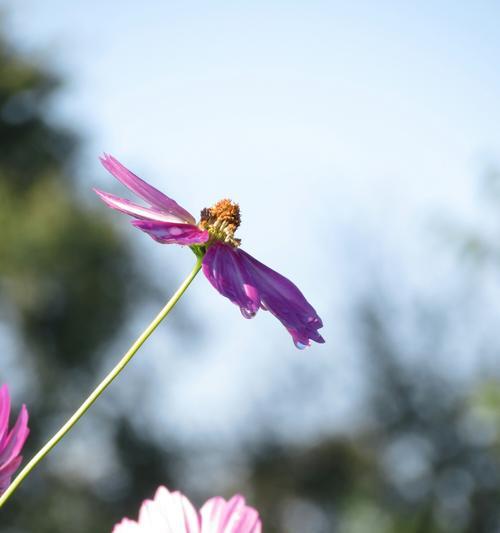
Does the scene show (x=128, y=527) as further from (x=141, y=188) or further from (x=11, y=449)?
(x=141, y=188)

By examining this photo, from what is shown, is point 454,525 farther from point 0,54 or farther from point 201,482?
point 0,54

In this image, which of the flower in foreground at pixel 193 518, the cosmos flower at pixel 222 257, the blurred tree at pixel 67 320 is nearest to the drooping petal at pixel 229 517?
the flower in foreground at pixel 193 518

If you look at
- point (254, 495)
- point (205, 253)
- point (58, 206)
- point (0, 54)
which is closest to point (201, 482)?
point (254, 495)

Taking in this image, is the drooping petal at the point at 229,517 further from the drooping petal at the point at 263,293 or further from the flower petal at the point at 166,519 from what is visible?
the drooping petal at the point at 263,293

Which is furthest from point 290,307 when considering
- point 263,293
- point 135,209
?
point 135,209

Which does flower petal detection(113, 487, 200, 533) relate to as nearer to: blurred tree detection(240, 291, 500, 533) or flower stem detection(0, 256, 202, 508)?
flower stem detection(0, 256, 202, 508)

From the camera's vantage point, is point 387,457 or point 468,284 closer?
point 468,284

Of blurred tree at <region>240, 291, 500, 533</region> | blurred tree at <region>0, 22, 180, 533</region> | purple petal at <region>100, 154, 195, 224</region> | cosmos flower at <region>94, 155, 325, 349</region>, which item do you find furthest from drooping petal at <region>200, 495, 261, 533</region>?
blurred tree at <region>240, 291, 500, 533</region>
